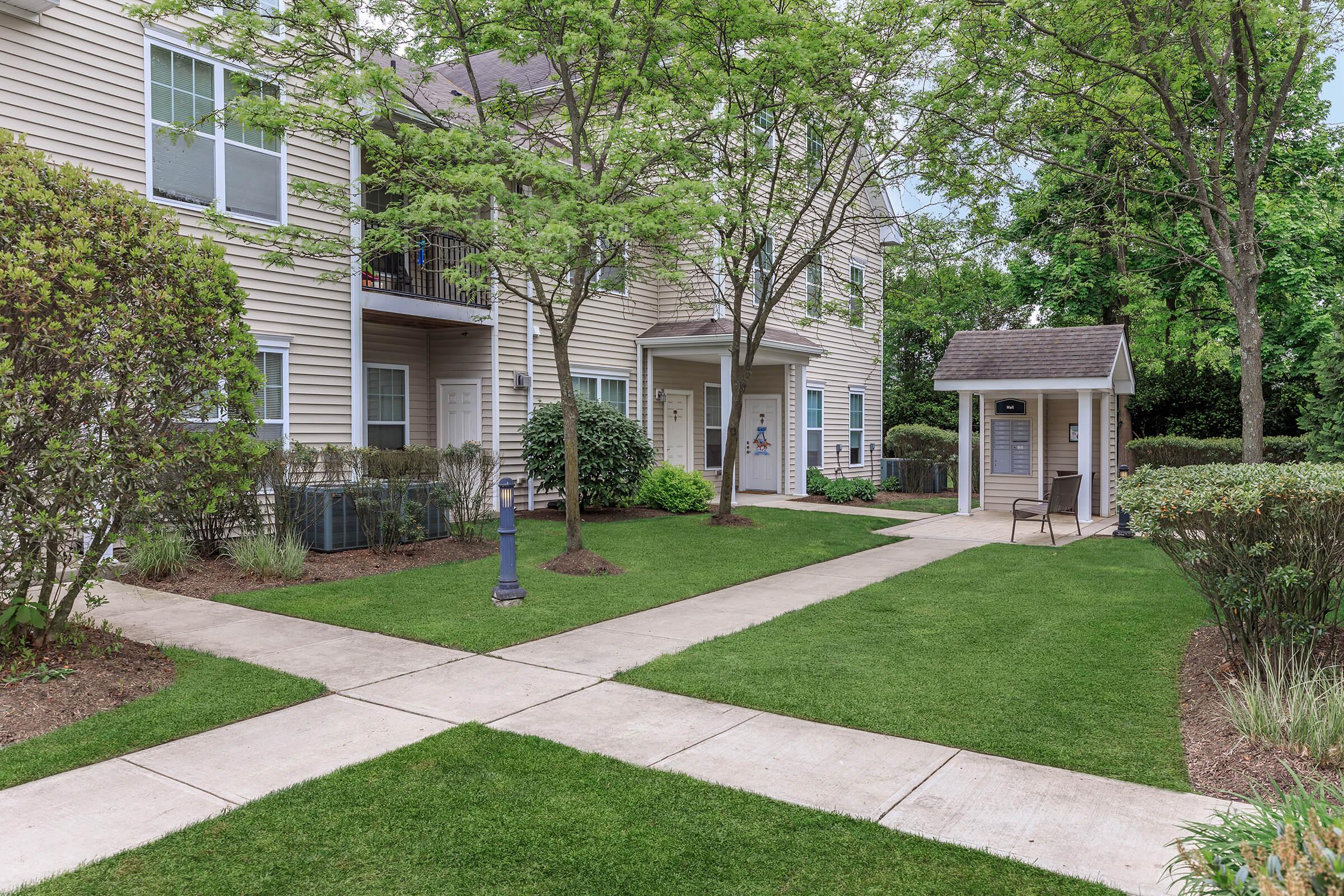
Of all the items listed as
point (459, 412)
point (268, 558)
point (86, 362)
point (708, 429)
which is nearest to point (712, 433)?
point (708, 429)

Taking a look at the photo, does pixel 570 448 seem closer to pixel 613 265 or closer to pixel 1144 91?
pixel 613 265

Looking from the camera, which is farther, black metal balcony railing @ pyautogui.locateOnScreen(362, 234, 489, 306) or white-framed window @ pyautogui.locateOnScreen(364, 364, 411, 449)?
white-framed window @ pyautogui.locateOnScreen(364, 364, 411, 449)

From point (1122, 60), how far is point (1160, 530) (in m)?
7.01

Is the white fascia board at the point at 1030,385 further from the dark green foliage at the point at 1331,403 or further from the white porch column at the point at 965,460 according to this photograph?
the dark green foliage at the point at 1331,403

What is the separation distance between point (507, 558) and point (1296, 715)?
606cm

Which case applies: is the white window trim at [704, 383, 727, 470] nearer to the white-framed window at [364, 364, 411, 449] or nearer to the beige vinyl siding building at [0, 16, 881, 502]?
the beige vinyl siding building at [0, 16, 881, 502]

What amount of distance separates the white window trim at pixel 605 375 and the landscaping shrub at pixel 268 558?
287 inches

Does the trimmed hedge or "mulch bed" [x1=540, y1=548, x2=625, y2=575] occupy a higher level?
the trimmed hedge

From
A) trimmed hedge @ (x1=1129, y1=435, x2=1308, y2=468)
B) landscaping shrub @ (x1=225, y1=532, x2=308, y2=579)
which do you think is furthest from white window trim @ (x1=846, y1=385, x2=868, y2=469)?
landscaping shrub @ (x1=225, y1=532, x2=308, y2=579)

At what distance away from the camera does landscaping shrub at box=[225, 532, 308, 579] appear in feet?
30.4

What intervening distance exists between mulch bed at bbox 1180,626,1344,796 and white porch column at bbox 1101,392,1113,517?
10.5 m

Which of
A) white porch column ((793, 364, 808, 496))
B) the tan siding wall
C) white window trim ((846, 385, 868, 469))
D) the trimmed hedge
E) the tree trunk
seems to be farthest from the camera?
white window trim ((846, 385, 868, 469))

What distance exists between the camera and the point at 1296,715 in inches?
172

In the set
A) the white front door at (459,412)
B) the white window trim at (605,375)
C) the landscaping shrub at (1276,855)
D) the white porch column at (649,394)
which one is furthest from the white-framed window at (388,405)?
the landscaping shrub at (1276,855)
